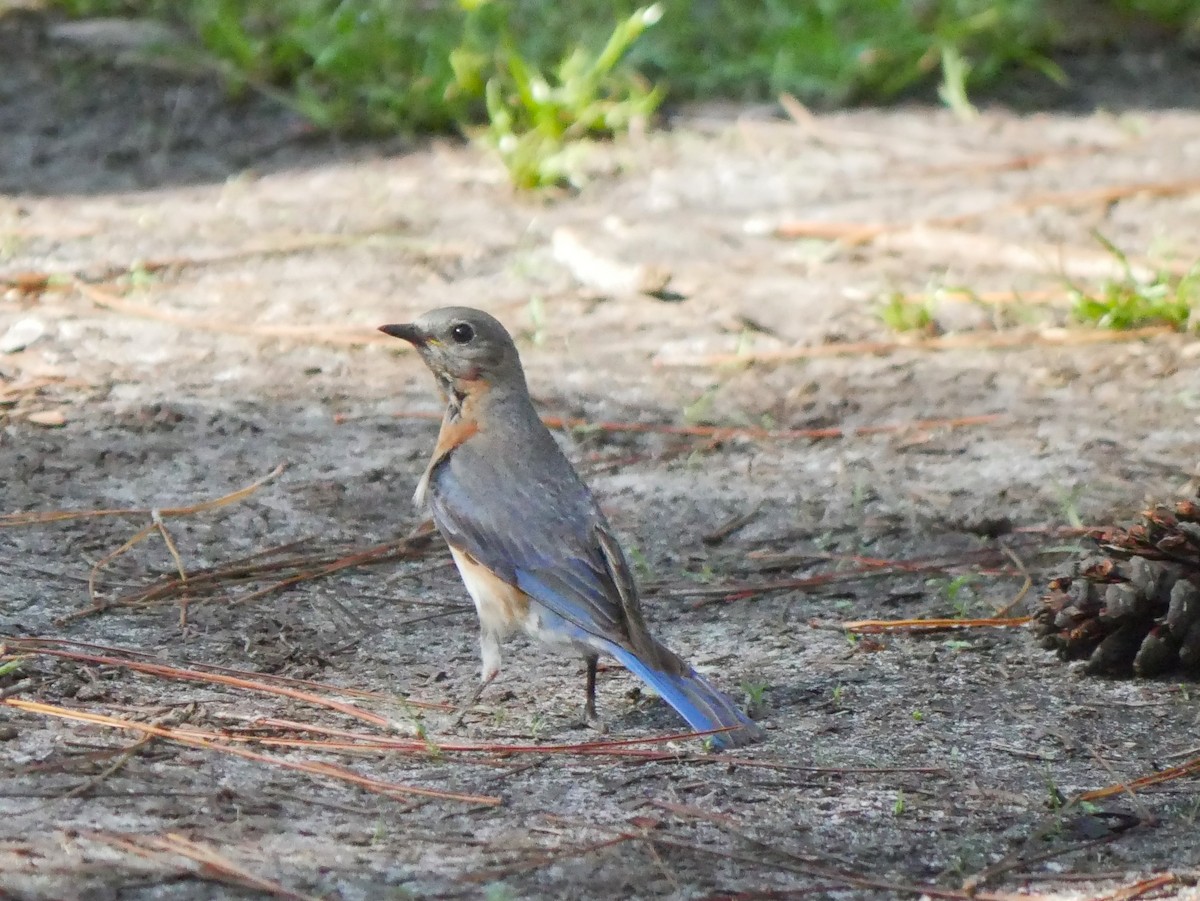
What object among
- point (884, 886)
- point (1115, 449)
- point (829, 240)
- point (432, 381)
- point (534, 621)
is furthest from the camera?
point (829, 240)

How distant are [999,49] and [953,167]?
1.47 metres

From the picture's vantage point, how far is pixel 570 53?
875cm

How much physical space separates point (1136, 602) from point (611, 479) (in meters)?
1.87

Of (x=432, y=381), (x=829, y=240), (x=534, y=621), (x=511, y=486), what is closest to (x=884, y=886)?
(x=534, y=621)

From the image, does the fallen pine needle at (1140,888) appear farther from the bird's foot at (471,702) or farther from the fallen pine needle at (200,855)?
the bird's foot at (471,702)

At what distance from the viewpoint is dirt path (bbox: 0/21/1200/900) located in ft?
10.6

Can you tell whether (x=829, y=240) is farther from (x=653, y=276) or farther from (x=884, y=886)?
(x=884, y=886)

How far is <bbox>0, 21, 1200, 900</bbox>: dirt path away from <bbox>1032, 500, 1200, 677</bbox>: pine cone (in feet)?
0.30

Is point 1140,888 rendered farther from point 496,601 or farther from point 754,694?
point 496,601

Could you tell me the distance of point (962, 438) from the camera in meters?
5.71

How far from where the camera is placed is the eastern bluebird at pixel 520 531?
390 cm

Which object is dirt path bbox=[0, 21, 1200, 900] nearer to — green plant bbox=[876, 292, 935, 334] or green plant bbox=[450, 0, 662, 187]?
green plant bbox=[876, 292, 935, 334]

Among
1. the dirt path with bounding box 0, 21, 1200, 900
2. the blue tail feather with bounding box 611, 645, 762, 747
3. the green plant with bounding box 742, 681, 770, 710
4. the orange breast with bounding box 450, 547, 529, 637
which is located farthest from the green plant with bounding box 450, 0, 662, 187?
the blue tail feather with bounding box 611, 645, 762, 747

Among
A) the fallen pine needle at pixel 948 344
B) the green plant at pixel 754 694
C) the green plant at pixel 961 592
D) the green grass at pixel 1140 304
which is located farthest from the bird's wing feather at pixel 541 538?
the green grass at pixel 1140 304
